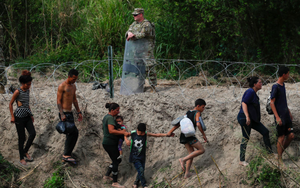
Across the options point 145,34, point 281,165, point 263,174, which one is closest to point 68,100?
point 145,34

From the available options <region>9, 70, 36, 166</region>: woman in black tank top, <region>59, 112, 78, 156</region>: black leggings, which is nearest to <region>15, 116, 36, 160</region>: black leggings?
<region>9, 70, 36, 166</region>: woman in black tank top

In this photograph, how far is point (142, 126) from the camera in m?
5.23

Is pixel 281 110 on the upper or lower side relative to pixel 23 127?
upper

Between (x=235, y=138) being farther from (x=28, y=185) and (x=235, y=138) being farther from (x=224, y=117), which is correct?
(x=28, y=185)

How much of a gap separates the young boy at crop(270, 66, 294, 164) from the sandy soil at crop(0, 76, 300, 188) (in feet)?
0.89

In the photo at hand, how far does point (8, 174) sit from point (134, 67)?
347 cm

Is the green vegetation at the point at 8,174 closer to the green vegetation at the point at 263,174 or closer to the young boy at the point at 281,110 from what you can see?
the green vegetation at the point at 263,174

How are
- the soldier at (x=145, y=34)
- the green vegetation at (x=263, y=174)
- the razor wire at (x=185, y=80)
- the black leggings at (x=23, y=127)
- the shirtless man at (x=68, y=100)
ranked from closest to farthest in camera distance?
the green vegetation at (x=263, y=174) < the shirtless man at (x=68, y=100) < the black leggings at (x=23, y=127) < the razor wire at (x=185, y=80) < the soldier at (x=145, y=34)

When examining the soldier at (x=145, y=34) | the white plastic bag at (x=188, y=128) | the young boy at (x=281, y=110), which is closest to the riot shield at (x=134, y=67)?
the soldier at (x=145, y=34)

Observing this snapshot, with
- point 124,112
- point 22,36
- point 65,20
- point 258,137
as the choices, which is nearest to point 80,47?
point 65,20

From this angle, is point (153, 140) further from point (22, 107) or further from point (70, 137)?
point (22, 107)

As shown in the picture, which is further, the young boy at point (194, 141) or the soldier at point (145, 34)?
the soldier at point (145, 34)

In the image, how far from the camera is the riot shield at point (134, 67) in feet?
24.8

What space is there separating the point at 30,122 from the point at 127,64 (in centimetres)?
270
